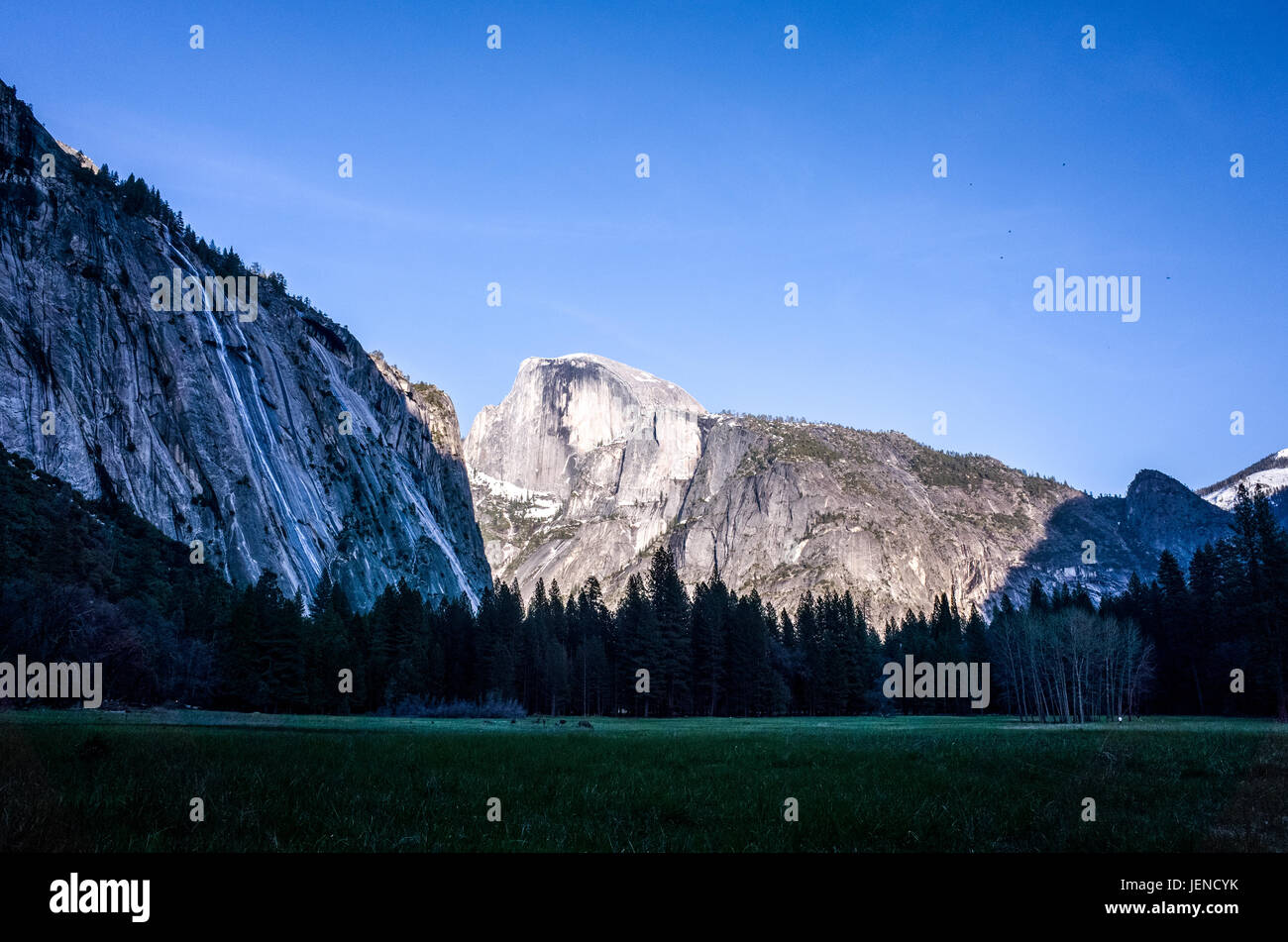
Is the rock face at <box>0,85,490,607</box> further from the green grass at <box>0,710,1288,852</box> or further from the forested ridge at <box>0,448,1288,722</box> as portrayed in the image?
the green grass at <box>0,710,1288,852</box>

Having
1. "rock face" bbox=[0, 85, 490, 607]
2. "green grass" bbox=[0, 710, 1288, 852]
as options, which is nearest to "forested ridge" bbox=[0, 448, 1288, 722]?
"rock face" bbox=[0, 85, 490, 607]

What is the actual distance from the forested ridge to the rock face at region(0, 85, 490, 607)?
9.73 m

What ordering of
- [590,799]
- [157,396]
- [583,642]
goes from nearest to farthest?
[590,799] → [157,396] → [583,642]

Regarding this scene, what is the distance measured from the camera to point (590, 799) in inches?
523

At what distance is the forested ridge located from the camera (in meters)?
59.9

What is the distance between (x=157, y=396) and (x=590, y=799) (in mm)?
111534

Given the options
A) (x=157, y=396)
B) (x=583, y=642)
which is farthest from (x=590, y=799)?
(x=157, y=396)

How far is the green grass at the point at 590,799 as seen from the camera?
984 cm

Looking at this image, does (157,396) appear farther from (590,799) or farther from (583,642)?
(590,799)

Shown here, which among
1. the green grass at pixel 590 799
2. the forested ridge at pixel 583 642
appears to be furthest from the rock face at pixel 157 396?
the green grass at pixel 590 799

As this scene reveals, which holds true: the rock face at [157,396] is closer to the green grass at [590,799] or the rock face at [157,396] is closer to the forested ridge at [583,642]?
the forested ridge at [583,642]

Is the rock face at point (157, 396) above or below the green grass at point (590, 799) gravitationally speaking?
above

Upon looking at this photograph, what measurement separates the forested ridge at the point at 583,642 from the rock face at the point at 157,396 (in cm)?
973
